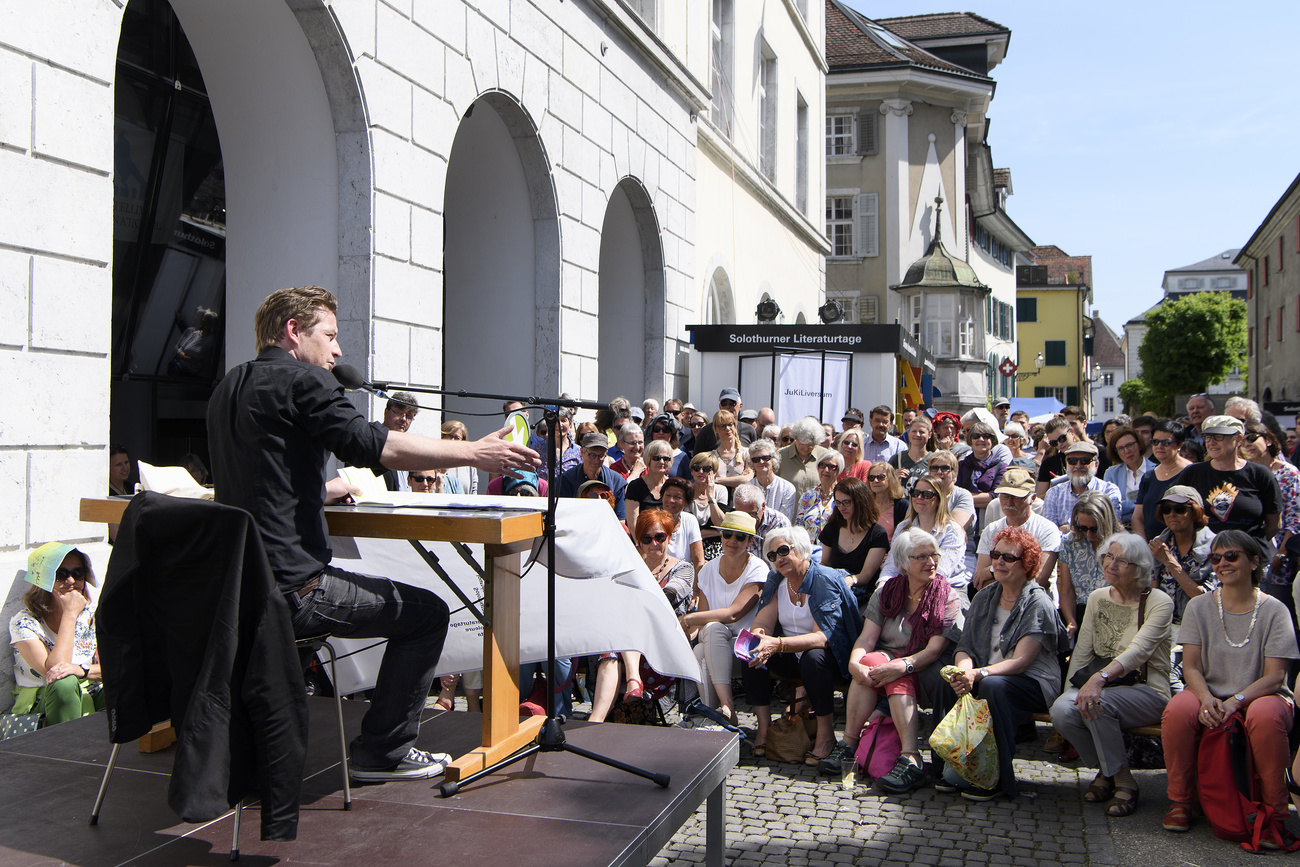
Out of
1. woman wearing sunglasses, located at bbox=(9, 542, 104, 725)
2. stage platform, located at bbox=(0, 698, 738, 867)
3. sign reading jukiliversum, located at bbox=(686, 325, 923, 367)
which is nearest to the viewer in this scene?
stage platform, located at bbox=(0, 698, 738, 867)

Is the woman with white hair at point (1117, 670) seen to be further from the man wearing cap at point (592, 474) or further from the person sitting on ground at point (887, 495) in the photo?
the man wearing cap at point (592, 474)

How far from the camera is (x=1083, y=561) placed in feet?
22.1

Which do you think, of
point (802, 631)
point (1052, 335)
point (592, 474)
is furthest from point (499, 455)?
point (1052, 335)

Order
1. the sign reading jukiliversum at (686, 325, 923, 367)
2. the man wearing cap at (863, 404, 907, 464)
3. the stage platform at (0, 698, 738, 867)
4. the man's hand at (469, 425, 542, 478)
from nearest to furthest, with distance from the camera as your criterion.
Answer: the stage platform at (0, 698, 738, 867) < the man's hand at (469, 425, 542, 478) < the man wearing cap at (863, 404, 907, 464) < the sign reading jukiliversum at (686, 325, 923, 367)

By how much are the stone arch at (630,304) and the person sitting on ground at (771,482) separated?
6467 millimetres

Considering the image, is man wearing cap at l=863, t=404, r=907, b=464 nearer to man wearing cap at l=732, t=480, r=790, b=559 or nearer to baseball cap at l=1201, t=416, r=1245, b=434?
man wearing cap at l=732, t=480, r=790, b=559

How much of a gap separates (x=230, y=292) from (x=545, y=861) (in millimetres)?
6450

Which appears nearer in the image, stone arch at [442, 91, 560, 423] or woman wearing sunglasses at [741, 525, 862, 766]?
woman wearing sunglasses at [741, 525, 862, 766]

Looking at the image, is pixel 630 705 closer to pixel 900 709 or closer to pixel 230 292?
pixel 900 709

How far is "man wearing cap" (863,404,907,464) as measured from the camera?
10.8 metres

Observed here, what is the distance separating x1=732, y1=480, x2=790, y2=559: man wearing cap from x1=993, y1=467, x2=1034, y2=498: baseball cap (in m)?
1.52

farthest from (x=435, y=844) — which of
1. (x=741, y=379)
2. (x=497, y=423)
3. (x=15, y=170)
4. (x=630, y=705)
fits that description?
(x=741, y=379)

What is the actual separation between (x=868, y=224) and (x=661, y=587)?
33.1m

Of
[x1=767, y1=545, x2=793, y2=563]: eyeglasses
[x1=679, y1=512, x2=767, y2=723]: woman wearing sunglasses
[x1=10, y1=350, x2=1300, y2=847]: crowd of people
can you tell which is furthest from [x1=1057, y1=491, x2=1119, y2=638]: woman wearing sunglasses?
[x1=679, y1=512, x2=767, y2=723]: woman wearing sunglasses
